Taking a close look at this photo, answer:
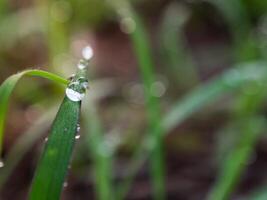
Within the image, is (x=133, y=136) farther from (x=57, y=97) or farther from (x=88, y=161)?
(x=57, y=97)

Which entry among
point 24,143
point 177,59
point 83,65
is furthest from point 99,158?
point 177,59

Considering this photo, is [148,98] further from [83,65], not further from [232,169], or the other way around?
[83,65]

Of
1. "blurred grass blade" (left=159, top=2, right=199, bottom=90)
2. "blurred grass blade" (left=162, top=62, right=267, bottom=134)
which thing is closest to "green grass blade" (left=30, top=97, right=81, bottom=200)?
"blurred grass blade" (left=162, top=62, right=267, bottom=134)

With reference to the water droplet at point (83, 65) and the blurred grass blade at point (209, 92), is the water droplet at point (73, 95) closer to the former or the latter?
the water droplet at point (83, 65)

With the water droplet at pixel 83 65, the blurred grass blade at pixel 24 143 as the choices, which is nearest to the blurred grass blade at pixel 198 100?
the blurred grass blade at pixel 24 143

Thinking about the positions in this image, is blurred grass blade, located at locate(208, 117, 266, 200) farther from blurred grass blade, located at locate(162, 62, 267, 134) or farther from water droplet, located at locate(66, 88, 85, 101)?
water droplet, located at locate(66, 88, 85, 101)

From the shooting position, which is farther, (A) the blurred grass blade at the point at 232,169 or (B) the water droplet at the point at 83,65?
(A) the blurred grass blade at the point at 232,169

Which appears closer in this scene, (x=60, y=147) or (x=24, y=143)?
(x=60, y=147)
